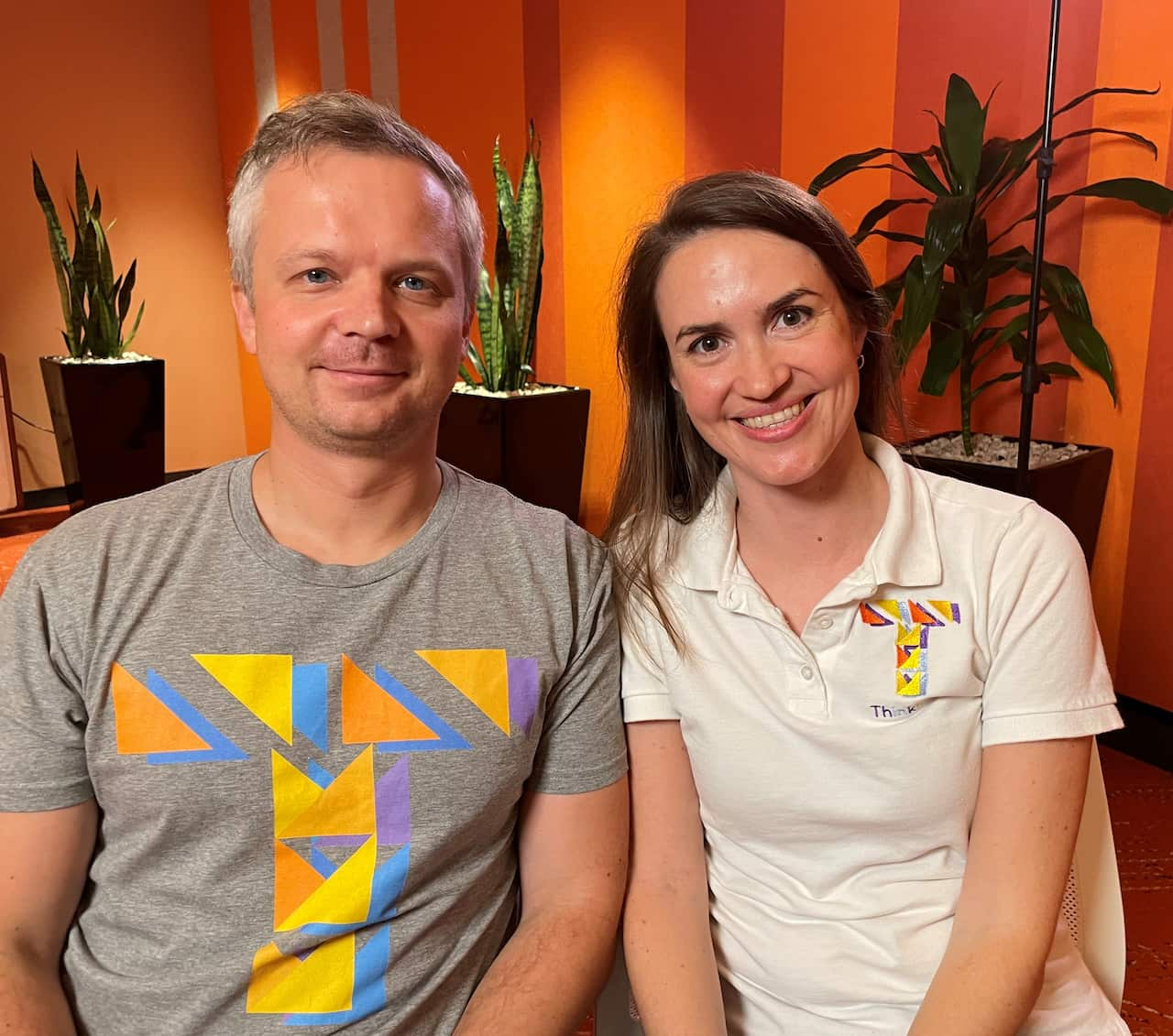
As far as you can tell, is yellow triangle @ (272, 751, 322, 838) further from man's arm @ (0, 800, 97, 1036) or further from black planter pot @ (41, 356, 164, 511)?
black planter pot @ (41, 356, 164, 511)

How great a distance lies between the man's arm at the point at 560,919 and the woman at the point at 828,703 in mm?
39

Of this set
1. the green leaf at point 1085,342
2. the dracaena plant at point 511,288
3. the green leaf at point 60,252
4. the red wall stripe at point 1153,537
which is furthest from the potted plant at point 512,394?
the green leaf at point 60,252

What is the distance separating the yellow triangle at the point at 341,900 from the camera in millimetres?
1089

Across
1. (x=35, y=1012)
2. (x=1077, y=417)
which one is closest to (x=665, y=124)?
(x=1077, y=417)

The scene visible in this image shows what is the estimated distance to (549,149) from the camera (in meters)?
4.66

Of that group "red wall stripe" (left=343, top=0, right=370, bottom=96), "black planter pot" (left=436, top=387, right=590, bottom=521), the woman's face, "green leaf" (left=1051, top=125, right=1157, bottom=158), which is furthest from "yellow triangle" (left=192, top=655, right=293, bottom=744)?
"red wall stripe" (left=343, top=0, right=370, bottom=96)

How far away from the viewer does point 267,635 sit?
110 centimetres

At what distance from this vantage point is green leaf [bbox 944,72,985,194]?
→ 2.73 metres

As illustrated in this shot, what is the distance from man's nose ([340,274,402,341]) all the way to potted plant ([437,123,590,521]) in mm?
2568

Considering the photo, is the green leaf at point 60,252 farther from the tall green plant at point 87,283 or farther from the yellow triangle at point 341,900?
the yellow triangle at point 341,900

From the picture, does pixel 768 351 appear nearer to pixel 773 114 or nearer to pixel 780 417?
pixel 780 417

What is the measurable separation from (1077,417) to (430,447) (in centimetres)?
239

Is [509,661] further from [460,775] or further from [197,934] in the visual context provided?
[197,934]

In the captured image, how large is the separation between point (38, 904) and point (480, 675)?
0.49 meters
